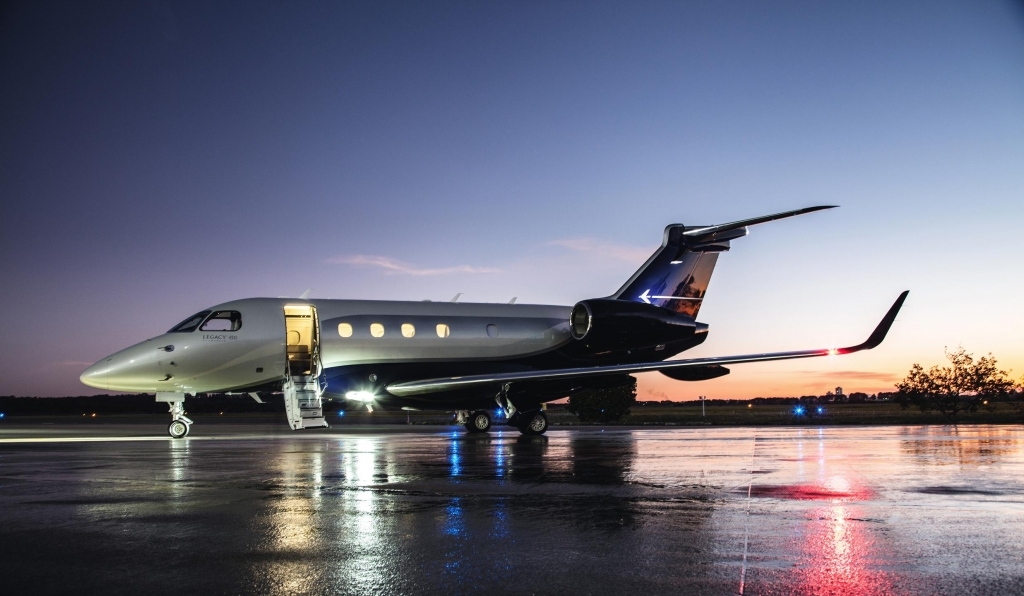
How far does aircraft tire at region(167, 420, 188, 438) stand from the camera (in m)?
21.3

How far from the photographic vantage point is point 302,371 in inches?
901

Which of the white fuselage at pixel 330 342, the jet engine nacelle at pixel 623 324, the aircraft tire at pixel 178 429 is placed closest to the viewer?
the white fuselage at pixel 330 342

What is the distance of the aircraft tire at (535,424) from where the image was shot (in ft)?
75.8

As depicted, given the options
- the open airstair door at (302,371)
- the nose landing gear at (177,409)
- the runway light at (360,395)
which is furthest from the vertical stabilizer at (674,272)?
the nose landing gear at (177,409)

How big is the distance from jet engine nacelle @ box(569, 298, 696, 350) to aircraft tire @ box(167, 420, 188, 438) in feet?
34.8

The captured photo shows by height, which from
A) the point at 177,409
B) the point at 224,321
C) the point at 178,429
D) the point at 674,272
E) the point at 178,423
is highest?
the point at 674,272

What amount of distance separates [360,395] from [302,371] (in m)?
1.71

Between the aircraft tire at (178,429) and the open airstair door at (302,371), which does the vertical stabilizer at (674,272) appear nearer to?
the open airstair door at (302,371)

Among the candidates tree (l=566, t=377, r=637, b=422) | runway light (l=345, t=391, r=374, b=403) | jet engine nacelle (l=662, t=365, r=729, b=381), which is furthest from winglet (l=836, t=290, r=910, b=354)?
tree (l=566, t=377, r=637, b=422)

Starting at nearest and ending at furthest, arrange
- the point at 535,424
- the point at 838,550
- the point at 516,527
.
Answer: the point at 838,550, the point at 516,527, the point at 535,424

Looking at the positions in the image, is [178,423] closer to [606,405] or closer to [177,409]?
[177,409]

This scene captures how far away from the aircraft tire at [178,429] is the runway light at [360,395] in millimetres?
4053

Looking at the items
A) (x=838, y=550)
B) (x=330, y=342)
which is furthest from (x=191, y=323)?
(x=838, y=550)

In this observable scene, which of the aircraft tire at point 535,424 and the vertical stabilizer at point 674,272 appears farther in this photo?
the vertical stabilizer at point 674,272
